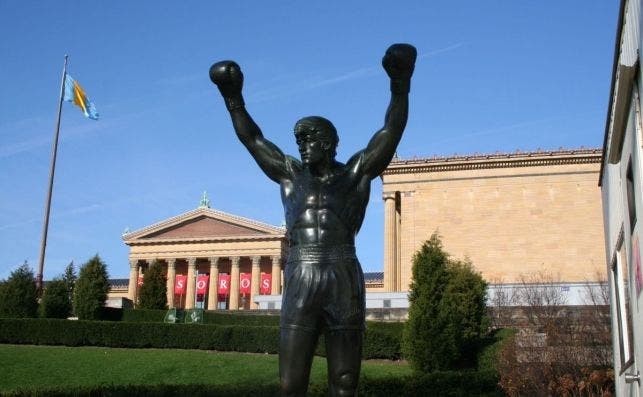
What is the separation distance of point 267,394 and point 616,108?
1012cm

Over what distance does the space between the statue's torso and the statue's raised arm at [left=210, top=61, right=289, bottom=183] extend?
0.93 ft

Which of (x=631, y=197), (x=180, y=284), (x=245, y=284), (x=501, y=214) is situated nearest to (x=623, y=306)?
(x=631, y=197)

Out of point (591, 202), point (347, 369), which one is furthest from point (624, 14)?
point (591, 202)

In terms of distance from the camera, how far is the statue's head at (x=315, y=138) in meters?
4.90

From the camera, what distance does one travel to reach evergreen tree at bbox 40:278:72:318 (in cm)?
3738

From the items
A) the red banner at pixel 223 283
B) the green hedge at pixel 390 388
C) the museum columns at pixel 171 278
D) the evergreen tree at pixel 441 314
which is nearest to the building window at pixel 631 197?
the green hedge at pixel 390 388

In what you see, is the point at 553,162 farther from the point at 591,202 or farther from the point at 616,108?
the point at 616,108

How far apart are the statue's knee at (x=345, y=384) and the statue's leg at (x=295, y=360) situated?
20 centimetres

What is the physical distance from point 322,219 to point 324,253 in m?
0.23

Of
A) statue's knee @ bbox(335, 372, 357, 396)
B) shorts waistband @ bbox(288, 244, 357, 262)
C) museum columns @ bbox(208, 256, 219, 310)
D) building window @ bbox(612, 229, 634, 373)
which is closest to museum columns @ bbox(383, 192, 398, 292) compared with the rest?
museum columns @ bbox(208, 256, 219, 310)

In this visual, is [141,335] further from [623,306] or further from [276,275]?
[276,275]

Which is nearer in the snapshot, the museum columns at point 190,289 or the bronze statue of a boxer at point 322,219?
the bronze statue of a boxer at point 322,219

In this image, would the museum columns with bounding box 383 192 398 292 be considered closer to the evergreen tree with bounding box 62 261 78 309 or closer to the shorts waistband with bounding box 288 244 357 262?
the evergreen tree with bounding box 62 261 78 309

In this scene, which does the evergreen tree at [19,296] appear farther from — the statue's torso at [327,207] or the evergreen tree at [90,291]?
the statue's torso at [327,207]
